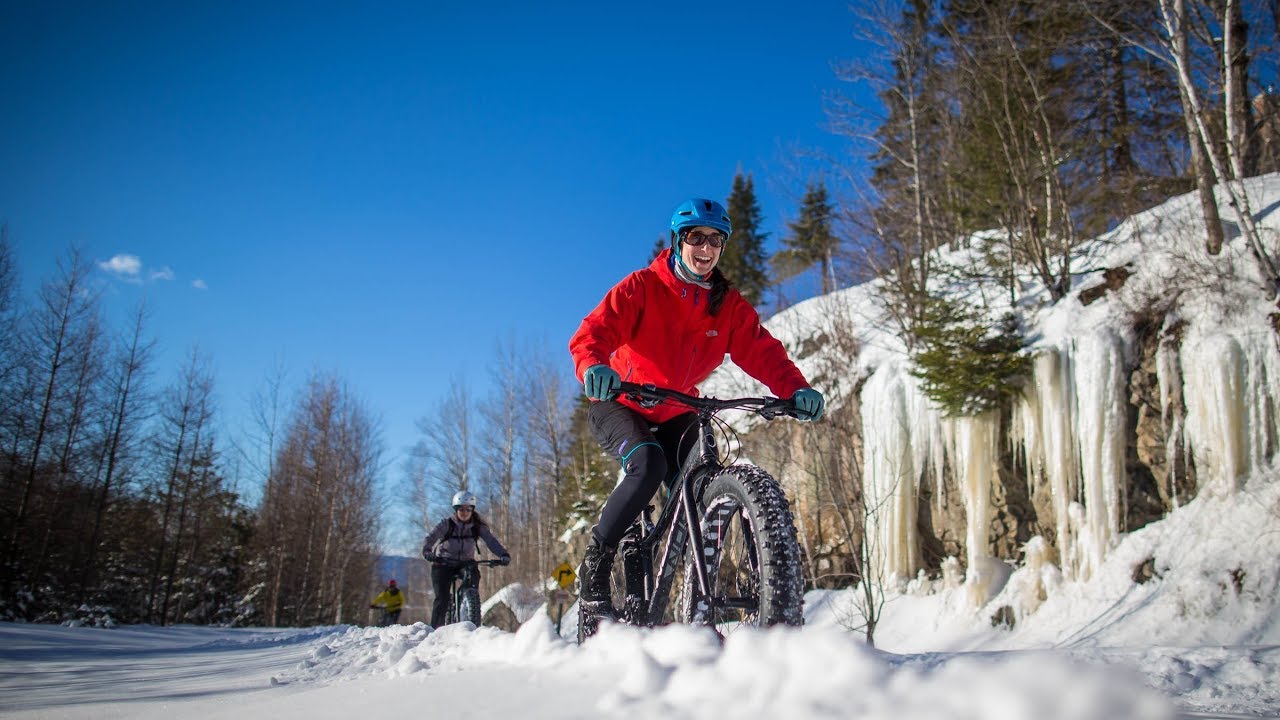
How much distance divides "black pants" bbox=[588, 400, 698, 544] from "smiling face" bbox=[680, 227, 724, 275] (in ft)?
2.19

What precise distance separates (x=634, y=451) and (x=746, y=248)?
31.7 metres

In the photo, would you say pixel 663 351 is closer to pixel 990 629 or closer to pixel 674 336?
pixel 674 336

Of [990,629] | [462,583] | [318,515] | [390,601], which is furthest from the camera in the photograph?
[318,515]

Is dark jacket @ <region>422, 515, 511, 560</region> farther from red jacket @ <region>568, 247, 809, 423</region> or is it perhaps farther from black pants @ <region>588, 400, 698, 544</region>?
red jacket @ <region>568, 247, 809, 423</region>

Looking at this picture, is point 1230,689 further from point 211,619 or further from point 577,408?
point 211,619

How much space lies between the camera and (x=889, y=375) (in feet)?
36.7

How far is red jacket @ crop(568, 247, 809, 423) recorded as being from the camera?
2.92 meters

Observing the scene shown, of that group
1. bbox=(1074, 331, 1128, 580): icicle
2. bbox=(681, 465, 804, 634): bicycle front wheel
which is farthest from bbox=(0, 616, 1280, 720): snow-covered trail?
bbox=(1074, 331, 1128, 580): icicle

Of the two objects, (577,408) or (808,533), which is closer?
(808,533)

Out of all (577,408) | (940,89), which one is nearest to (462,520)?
(940,89)

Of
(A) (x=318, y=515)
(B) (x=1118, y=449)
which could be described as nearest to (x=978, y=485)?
(B) (x=1118, y=449)

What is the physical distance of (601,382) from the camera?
2430 mm

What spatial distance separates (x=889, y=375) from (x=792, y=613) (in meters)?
9.86

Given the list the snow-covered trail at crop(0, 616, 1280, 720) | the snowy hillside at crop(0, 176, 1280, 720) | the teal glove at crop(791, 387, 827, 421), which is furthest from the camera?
the teal glove at crop(791, 387, 827, 421)
